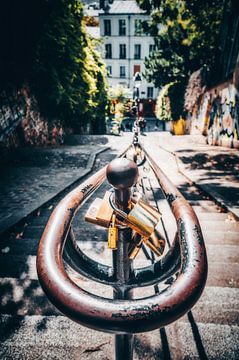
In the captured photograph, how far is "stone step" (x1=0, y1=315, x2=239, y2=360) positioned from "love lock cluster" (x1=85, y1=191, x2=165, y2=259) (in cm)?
102

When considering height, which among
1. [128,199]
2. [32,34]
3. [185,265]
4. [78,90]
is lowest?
[185,265]

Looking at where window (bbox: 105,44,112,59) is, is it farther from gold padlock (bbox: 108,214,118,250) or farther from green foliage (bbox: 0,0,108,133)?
gold padlock (bbox: 108,214,118,250)

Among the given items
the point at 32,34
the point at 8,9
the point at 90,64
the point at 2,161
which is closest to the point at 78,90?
the point at 90,64

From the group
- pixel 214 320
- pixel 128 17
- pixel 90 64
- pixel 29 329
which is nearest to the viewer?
pixel 29 329

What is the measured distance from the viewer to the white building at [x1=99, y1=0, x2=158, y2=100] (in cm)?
3959

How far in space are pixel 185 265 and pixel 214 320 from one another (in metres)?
1.72

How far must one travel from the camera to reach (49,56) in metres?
11.3

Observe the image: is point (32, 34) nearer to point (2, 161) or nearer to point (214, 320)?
point (2, 161)

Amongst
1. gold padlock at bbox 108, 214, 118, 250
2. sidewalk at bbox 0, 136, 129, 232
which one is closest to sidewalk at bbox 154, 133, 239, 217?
sidewalk at bbox 0, 136, 129, 232

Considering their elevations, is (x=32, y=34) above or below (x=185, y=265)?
above

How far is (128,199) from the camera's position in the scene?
3.35 ft

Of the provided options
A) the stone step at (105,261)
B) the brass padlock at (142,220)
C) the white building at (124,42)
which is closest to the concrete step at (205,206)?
the stone step at (105,261)

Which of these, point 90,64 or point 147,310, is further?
point 90,64

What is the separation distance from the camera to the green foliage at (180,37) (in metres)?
19.6
